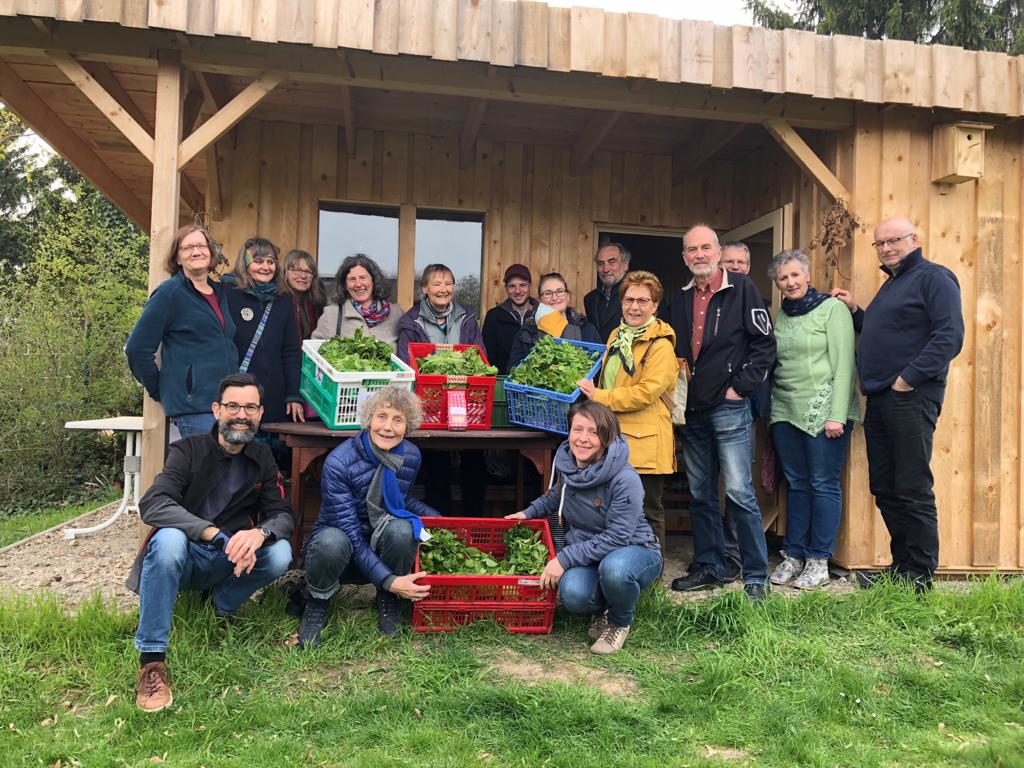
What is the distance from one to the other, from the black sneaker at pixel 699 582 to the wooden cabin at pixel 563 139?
3.16 feet

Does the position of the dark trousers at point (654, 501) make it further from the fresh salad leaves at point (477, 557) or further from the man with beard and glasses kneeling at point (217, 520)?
the man with beard and glasses kneeling at point (217, 520)

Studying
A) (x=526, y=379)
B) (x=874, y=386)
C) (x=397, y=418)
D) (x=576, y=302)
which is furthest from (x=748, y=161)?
(x=397, y=418)

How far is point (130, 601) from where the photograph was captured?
4.14m

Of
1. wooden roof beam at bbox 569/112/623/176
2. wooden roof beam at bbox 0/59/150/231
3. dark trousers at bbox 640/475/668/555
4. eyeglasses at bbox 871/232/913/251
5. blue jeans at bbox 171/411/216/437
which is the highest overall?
wooden roof beam at bbox 569/112/623/176

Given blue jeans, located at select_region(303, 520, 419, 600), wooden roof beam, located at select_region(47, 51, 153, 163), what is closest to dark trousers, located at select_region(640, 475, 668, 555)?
blue jeans, located at select_region(303, 520, 419, 600)

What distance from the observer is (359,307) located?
186 inches

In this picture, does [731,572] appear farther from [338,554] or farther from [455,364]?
[338,554]

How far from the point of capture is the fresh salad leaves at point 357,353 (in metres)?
4.07

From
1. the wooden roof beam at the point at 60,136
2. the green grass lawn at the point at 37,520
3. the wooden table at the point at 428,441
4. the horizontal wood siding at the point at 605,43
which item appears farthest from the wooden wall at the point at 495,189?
the green grass lawn at the point at 37,520

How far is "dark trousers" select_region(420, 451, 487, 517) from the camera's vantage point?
4965 millimetres

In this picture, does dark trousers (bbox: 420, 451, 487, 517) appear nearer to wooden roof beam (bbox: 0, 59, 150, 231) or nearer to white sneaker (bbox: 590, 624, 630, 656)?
white sneaker (bbox: 590, 624, 630, 656)

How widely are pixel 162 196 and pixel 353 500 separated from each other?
2048 mm

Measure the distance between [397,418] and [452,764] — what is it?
1.59 metres

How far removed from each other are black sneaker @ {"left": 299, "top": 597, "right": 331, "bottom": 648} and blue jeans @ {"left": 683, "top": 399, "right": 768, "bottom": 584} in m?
2.23
